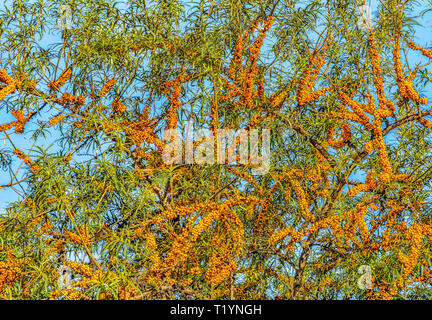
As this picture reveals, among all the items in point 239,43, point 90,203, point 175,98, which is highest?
point 239,43

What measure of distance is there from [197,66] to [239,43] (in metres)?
0.30

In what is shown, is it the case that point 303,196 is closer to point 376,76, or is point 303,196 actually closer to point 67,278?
point 376,76

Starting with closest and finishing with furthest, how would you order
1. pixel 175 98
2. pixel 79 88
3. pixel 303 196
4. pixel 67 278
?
pixel 67 278
pixel 303 196
pixel 175 98
pixel 79 88

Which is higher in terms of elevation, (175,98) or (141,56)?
(141,56)

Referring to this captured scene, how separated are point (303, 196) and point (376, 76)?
2.67 ft

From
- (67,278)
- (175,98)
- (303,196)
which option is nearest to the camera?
(67,278)

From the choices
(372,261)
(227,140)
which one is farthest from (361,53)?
(372,261)

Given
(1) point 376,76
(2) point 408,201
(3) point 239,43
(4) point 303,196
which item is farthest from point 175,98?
(2) point 408,201

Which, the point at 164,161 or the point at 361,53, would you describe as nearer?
the point at 164,161

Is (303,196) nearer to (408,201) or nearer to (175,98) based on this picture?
(408,201)

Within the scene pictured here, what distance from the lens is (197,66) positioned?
2730 millimetres
